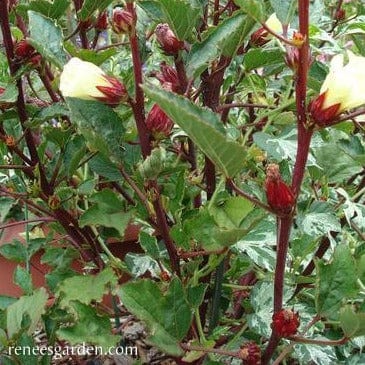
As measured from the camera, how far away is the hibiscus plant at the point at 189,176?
0.56 meters

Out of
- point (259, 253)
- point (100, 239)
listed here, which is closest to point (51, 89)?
point (100, 239)

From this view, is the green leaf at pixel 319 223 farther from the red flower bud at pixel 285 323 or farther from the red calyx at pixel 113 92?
the red calyx at pixel 113 92

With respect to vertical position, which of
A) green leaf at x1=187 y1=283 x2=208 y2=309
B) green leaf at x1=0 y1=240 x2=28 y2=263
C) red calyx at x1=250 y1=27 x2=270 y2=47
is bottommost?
green leaf at x1=0 y1=240 x2=28 y2=263

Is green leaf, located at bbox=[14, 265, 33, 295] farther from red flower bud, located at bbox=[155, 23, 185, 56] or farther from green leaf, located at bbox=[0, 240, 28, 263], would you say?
red flower bud, located at bbox=[155, 23, 185, 56]

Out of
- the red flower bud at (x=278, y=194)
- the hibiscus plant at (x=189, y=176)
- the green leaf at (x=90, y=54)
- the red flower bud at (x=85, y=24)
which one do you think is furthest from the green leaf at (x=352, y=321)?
the red flower bud at (x=85, y=24)

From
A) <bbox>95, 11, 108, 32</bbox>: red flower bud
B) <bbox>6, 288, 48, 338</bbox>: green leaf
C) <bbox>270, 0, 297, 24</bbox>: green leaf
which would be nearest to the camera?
<bbox>270, 0, 297, 24</bbox>: green leaf

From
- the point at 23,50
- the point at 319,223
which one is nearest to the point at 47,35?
the point at 23,50

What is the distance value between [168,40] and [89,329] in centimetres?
32

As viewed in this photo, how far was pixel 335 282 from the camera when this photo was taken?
0.65 metres

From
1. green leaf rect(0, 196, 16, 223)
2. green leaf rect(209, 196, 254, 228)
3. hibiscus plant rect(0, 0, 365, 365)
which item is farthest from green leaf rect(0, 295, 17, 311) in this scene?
green leaf rect(209, 196, 254, 228)

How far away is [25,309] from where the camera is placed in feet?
2.63

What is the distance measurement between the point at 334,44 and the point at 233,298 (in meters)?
0.41

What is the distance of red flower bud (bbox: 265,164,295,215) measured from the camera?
537 millimetres

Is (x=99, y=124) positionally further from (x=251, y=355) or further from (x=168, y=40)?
(x=251, y=355)
